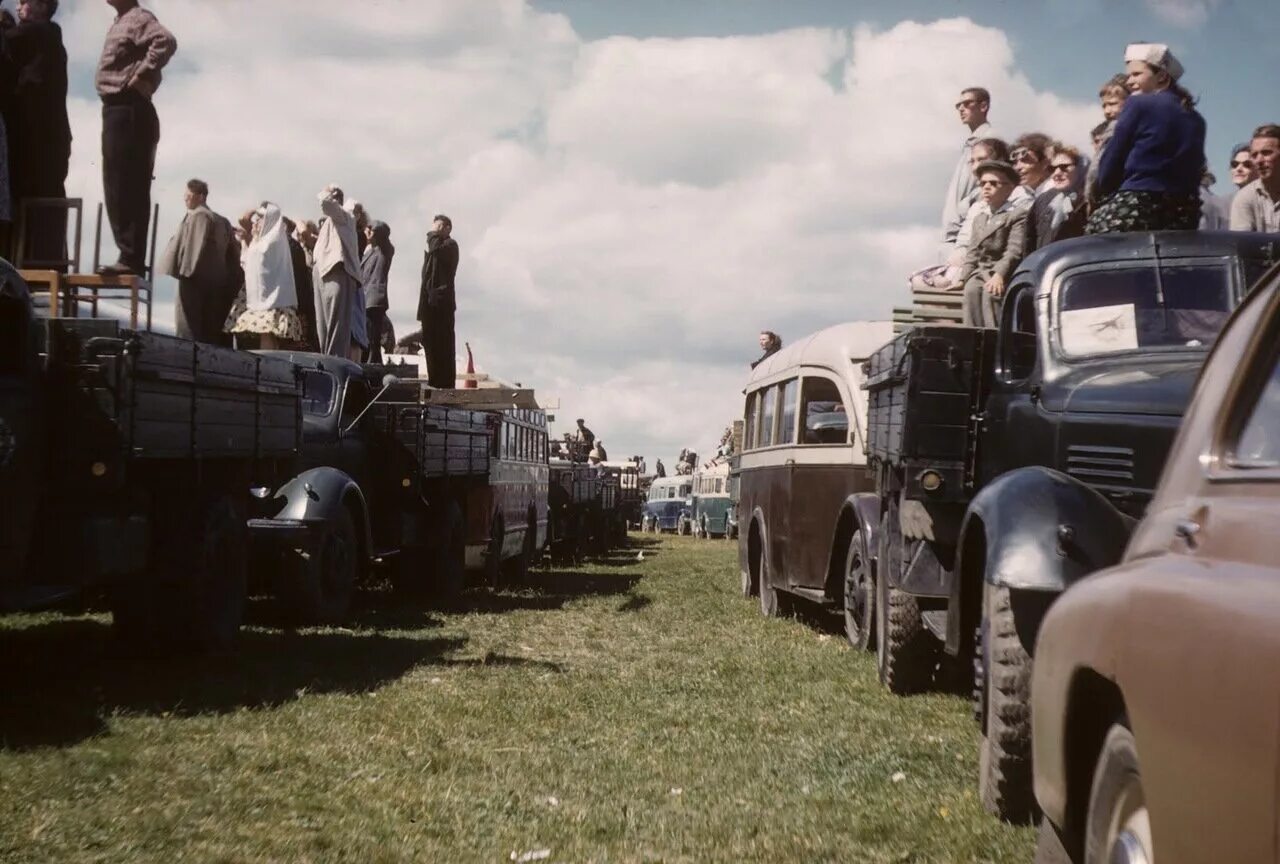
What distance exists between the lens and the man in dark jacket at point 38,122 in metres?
9.52

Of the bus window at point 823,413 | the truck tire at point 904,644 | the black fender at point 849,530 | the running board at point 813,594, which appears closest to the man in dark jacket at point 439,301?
the bus window at point 823,413

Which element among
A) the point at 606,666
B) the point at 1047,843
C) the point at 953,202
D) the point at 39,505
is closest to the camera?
the point at 1047,843

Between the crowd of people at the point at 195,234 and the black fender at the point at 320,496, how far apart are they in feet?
5.29

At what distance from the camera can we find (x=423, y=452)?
14.0 meters

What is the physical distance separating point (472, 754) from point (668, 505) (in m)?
50.4

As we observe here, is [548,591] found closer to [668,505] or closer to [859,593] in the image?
[859,593]

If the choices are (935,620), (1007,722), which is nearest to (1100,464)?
(1007,722)

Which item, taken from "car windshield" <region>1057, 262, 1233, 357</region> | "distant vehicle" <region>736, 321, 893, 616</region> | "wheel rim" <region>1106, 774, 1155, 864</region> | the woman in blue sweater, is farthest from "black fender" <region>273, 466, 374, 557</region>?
"wheel rim" <region>1106, 774, 1155, 864</region>

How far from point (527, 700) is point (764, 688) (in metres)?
1.45

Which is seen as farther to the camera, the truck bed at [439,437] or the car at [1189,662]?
the truck bed at [439,437]

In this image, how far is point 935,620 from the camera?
27.1ft

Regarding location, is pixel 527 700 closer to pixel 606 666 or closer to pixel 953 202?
pixel 606 666

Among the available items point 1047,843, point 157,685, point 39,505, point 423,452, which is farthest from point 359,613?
point 1047,843

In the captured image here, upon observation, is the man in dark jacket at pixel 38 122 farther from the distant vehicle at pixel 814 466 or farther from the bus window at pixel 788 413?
the bus window at pixel 788 413
